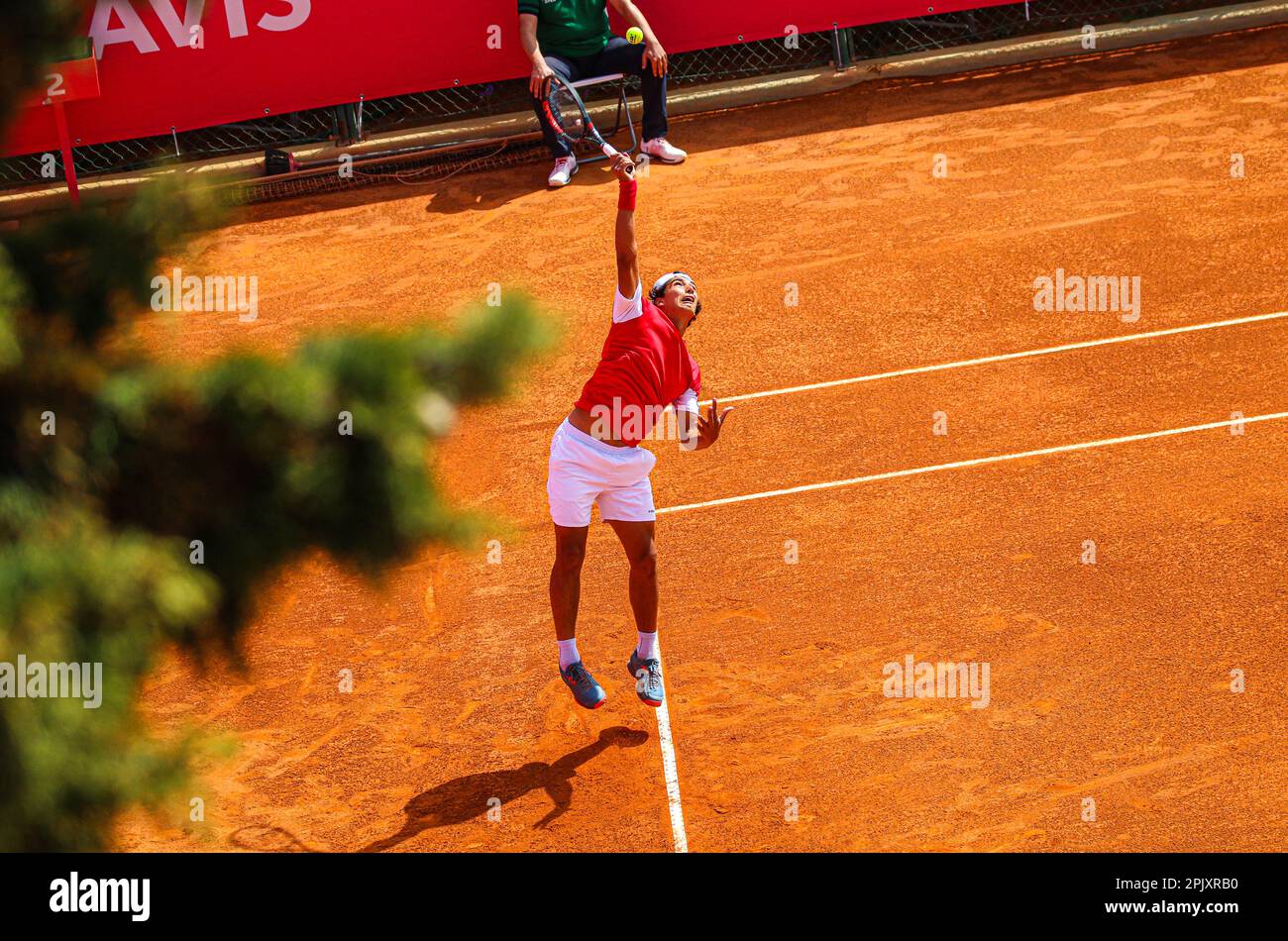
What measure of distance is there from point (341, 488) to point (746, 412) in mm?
8205

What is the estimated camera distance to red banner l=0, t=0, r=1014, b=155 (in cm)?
1389

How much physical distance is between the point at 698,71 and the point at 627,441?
29.6ft

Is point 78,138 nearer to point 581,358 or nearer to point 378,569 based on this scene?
point 581,358

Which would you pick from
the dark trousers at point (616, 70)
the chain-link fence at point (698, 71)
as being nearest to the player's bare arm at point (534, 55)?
the dark trousers at point (616, 70)

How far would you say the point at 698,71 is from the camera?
1498cm

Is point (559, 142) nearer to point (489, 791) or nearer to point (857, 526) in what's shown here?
point (857, 526)

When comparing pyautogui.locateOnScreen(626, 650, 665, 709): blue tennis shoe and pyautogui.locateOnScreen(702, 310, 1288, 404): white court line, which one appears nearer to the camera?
pyautogui.locateOnScreen(626, 650, 665, 709): blue tennis shoe

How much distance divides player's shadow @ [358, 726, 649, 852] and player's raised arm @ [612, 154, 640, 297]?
93.5 inches

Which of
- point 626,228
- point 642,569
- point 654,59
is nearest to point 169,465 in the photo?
point 626,228

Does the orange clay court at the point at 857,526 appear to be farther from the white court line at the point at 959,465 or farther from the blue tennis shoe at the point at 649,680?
the blue tennis shoe at the point at 649,680

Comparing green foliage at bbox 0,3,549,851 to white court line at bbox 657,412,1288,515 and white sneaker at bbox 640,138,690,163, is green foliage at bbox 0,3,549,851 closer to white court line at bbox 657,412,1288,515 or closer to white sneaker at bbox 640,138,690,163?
white court line at bbox 657,412,1288,515

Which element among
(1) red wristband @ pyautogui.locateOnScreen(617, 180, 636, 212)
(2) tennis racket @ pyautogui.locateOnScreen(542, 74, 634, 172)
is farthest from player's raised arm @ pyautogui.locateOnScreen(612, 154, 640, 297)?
(2) tennis racket @ pyautogui.locateOnScreen(542, 74, 634, 172)

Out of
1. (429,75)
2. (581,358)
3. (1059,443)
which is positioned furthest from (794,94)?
(1059,443)

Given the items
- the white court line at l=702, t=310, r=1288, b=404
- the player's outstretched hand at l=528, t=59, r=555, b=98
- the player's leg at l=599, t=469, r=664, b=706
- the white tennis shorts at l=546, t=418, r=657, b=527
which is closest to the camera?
the white tennis shorts at l=546, t=418, r=657, b=527
